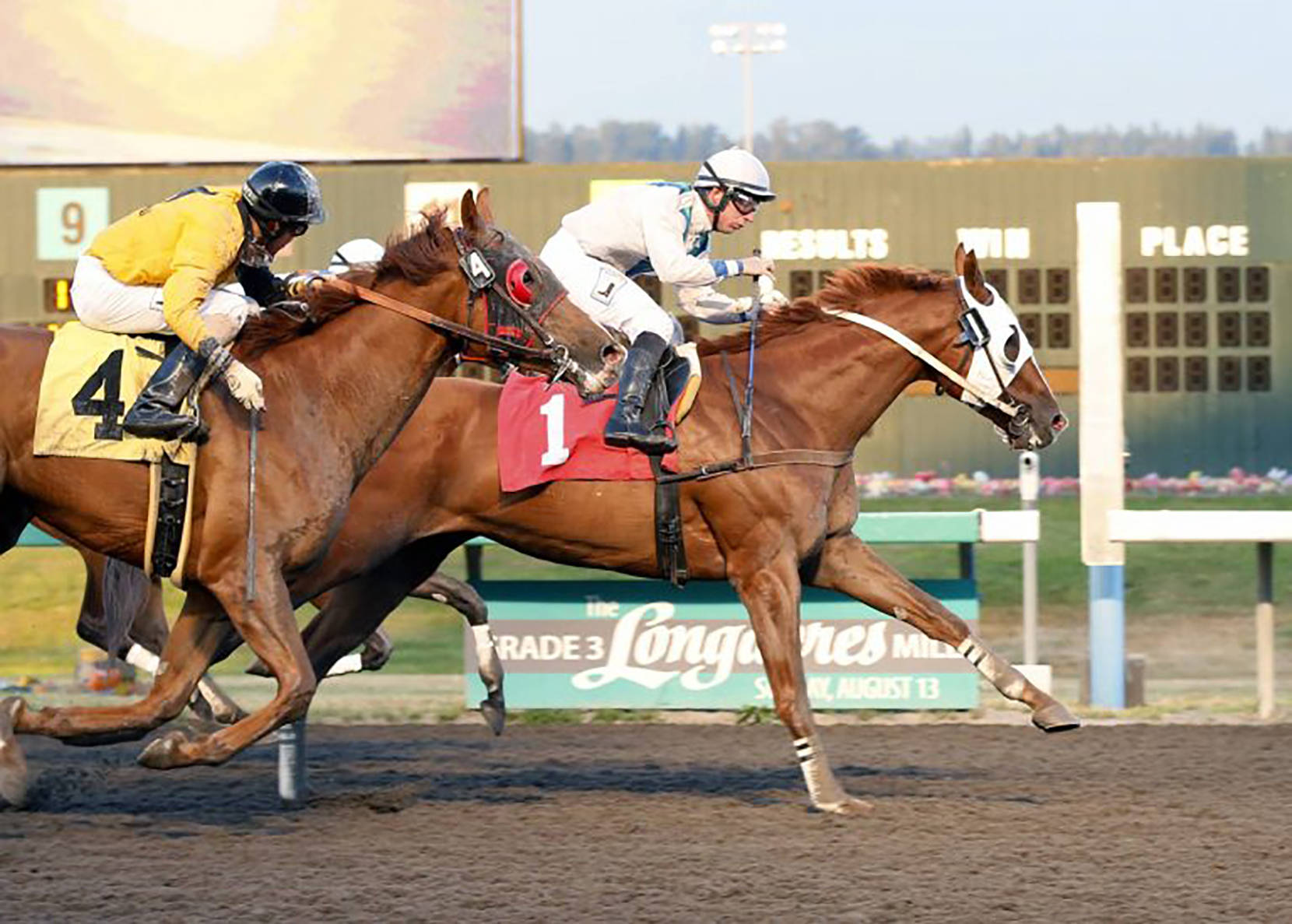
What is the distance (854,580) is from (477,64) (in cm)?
1050

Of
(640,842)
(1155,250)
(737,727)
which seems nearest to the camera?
(640,842)

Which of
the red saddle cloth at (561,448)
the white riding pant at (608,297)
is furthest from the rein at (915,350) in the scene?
the red saddle cloth at (561,448)

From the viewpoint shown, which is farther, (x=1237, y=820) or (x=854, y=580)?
(x=854, y=580)

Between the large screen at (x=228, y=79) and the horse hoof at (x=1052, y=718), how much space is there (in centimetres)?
1083

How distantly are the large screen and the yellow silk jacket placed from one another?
1083 centimetres

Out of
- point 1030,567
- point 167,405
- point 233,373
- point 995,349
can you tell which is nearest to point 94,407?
point 167,405

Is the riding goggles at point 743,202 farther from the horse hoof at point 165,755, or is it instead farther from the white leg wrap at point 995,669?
the horse hoof at point 165,755

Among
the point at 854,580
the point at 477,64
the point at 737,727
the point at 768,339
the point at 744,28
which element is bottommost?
the point at 737,727

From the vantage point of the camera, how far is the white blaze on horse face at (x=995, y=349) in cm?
750

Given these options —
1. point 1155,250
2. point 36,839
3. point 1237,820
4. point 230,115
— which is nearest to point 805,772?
point 1237,820

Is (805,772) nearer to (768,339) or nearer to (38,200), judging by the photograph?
(768,339)

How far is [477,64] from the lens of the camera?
17.2 metres

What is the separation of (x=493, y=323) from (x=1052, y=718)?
229cm

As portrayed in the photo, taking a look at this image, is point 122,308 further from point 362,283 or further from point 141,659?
point 141,659
